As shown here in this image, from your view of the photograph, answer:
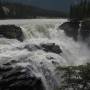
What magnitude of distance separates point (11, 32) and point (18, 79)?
15642 mm

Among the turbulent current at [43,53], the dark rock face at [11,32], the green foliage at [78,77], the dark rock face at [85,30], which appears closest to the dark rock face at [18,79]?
the turbulent current at [43,53]

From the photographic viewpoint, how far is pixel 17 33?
3812 centimetres

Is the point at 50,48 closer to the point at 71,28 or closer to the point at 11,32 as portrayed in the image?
the point at 11,32

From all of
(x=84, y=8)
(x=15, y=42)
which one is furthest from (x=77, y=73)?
(x=84, y=8)

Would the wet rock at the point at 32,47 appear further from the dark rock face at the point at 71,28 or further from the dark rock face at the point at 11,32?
the dark rock face at the point at 71,28

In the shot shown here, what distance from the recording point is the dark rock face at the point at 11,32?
3672 cm

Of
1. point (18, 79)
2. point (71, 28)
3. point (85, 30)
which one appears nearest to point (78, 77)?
point (18, 79)

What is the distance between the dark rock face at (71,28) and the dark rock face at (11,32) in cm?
810

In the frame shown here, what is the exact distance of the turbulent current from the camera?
2403cm

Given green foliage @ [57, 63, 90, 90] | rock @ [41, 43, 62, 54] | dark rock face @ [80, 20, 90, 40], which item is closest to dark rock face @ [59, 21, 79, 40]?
dark rock face @ [80, 20, 90, 40]

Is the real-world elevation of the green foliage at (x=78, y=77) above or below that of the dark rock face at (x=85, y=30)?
above

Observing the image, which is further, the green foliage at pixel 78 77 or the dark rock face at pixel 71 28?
the dark rock face at pixel 71 28

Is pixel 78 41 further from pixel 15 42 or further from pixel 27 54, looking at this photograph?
pixel 27 54

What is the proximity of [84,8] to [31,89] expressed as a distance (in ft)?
169
